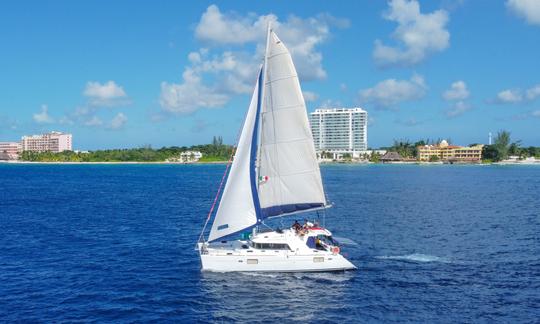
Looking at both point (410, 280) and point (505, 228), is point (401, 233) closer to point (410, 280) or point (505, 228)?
point (505, 228)

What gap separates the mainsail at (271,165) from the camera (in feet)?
129

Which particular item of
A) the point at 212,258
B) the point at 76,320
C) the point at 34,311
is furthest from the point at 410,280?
the point at 34,311

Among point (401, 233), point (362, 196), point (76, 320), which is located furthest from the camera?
A: point (362, 196)

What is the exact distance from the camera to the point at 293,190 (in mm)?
40812

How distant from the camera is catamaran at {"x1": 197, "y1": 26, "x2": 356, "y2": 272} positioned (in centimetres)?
3934

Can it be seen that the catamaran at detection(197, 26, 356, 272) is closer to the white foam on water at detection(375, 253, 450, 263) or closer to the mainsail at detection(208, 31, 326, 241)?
the mainsail at detection(208, 31, 326, 241)

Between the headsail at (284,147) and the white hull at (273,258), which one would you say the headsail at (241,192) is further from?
the white hull at (273,258)

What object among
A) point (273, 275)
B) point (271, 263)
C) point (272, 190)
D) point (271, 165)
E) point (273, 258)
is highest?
point (271, 165)

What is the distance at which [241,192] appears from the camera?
40.5 metres

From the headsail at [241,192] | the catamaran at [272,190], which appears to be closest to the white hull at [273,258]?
the catamaran at [272,190]

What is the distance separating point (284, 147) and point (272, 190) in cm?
353

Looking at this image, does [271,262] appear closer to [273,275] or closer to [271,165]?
[273,275]

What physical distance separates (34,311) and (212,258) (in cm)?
1266

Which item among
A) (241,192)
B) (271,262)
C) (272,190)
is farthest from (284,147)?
(271,262)
